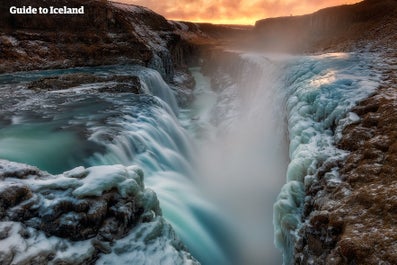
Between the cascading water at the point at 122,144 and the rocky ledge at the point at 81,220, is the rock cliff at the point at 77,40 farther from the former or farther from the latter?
the rocky ledge at the point at 81,220

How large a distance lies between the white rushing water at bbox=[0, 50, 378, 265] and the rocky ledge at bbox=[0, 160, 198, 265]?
150cm

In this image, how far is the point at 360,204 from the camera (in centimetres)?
367

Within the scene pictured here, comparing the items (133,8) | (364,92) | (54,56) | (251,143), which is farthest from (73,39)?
(364,92)

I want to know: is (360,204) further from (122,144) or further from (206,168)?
(206,168)

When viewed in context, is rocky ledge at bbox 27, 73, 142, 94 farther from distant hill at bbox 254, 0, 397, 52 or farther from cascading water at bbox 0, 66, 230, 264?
distant hill at bbox 254, 0, 397, 52

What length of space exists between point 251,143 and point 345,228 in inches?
294

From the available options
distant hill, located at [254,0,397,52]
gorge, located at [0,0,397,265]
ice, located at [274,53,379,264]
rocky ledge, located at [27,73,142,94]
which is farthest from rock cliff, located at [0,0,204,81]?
ice, located at [274,53,379,264]

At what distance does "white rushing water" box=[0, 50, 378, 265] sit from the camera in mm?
5473

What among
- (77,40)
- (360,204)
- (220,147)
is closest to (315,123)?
(360,204)

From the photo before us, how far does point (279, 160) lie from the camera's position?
8078 mm

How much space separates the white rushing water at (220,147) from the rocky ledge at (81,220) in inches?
58.9

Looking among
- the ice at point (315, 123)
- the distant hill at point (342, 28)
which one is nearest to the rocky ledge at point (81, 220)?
the ice at point (315, 123)

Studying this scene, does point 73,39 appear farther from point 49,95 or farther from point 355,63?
point 355,63

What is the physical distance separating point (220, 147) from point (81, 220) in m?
8.58
